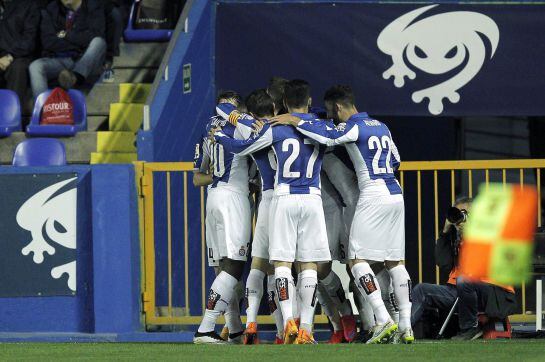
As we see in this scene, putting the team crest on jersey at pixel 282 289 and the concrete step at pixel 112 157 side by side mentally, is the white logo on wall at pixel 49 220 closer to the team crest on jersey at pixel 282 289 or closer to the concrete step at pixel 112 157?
the concrete step at pixel 112 157

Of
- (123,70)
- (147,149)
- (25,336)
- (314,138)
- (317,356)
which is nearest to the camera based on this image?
(317,356)

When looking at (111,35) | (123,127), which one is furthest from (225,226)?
(111,35)

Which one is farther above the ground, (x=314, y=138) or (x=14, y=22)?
(x=14, y=22)

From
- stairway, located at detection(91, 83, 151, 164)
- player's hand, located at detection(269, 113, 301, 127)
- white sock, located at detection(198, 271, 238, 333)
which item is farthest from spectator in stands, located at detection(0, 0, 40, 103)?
player's hand, located at detection(269, 113, 301, 127)

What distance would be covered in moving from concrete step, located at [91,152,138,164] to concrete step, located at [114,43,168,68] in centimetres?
148

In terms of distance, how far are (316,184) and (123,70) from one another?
5751 millimetres

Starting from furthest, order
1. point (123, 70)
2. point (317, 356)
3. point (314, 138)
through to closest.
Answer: point (123, 70)
point (314, 138)
point (317, 356)

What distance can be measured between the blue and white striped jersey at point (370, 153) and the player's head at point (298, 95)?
324 millimetres

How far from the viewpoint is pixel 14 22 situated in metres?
17.0

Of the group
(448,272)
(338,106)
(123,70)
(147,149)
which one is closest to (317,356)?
(338,106)

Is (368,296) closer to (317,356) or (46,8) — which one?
(317,356)

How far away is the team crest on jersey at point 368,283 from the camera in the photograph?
11664 mm

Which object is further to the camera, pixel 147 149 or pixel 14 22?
pixel 14 22

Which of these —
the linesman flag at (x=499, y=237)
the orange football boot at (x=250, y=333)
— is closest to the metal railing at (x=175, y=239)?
the linesman flag at (x=499, y=237)
